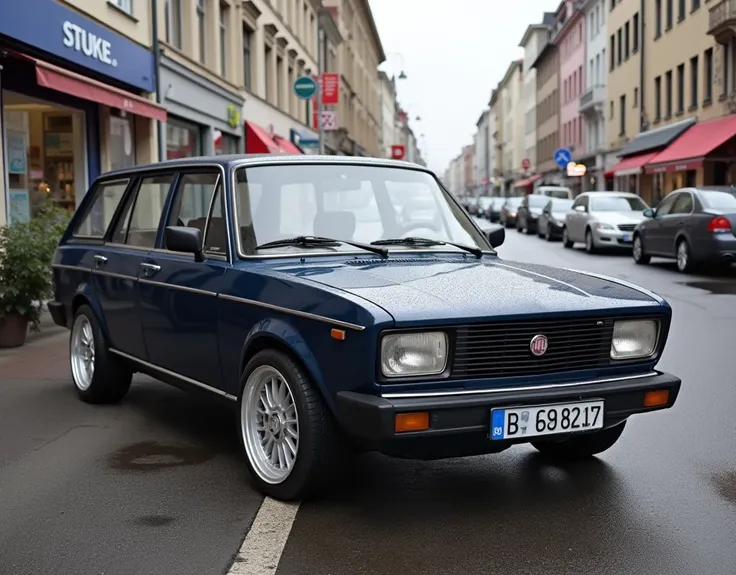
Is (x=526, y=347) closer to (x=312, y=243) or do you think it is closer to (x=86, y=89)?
(x=312, y=243)

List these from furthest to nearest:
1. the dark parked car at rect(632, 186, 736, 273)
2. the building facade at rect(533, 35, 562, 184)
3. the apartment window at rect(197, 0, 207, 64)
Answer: the building facade at rect(533, 35, 562, 184)
the apartment window at rect(197, 0, 207, 64)
the dark parked car at rect(632, 186, 736, 273)

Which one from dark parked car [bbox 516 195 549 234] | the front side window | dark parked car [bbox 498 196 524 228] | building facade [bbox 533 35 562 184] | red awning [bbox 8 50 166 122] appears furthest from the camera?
building facade [bbox 533 35 562 184]

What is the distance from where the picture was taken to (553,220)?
29.9m

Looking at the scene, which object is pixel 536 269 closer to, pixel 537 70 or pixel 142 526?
pixel 142 526

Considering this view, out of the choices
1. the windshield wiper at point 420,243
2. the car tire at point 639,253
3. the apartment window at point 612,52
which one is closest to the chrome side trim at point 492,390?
the windshield wiper at point 420,243

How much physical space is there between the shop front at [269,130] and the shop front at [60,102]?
8114 mm

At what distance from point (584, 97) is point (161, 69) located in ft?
144

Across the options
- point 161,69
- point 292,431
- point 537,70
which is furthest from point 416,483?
point 537,70

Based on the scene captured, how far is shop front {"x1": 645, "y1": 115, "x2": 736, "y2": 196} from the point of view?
2852 cm

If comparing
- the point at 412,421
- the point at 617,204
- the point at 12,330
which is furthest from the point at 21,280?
the point at 617,204

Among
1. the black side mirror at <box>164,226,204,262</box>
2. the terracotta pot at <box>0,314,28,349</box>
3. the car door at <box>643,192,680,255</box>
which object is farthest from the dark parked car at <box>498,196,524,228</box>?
the black side mirror at <box>164,226,204,262</box>

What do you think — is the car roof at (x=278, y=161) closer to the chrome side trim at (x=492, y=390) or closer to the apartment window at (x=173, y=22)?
the chrome side trim at (x=492, y=390)

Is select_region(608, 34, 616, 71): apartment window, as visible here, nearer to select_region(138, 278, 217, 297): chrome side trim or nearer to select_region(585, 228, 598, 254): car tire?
select_region(585, 228, 598, 254): car tire

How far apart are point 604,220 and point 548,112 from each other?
6233 cm
